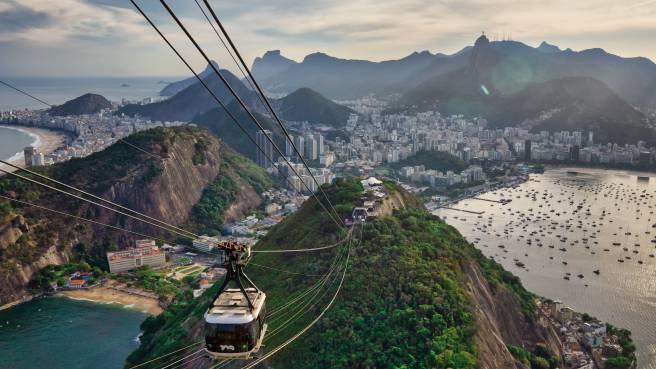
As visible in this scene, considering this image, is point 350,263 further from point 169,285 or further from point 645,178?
point 645,178

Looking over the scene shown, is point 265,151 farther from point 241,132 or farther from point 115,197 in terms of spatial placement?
point 115,197

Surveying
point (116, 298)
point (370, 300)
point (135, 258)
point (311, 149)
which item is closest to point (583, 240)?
point (370, 300)

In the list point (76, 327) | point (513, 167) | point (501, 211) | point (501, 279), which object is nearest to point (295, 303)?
point (501, 279)

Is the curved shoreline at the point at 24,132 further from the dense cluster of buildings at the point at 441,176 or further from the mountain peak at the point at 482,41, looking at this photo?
the mountain peak at the point at 482,41

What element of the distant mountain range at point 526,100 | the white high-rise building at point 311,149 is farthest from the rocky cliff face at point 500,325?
the distant mountain range at point 526,100

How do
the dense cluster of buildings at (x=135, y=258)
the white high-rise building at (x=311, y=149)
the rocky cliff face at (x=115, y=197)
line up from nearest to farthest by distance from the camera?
the rocky cliff face at (x=115, y=197) < the dense cluster of buildings at (x=135, y=258) < the white high-rise building at (x=311, y=149)

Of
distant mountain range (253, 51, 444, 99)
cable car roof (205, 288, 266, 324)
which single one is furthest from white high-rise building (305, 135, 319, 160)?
distant mountain range (253, 51, 444, 99)
